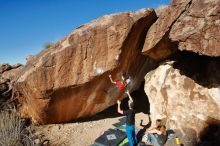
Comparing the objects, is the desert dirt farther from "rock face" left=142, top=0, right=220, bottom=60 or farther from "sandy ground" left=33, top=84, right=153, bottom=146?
"rock face" left=142, top=0, right=220, bottom=60

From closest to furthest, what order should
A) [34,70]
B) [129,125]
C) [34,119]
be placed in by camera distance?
[129,125]
[34,70]
[34,119]

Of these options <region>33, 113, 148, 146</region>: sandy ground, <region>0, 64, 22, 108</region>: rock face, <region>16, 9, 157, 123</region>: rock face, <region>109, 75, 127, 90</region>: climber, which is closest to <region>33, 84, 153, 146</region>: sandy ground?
<region>33, 113, 148, 146</region>: sandy ground

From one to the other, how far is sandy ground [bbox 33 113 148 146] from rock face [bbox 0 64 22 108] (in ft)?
4.91

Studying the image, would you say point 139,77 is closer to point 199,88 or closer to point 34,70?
point 199,88

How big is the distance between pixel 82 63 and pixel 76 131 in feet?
6.43

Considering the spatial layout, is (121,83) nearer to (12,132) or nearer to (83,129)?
(83,129)

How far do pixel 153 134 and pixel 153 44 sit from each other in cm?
231

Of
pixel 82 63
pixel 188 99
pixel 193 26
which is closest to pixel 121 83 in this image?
pixel 82 63

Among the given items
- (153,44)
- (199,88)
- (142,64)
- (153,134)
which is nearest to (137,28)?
(153,44)

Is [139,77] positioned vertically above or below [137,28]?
below

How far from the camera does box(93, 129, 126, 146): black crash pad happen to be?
7.77 m

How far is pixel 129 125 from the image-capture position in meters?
7.61

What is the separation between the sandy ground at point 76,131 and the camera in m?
8.26

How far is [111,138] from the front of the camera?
7949mm
